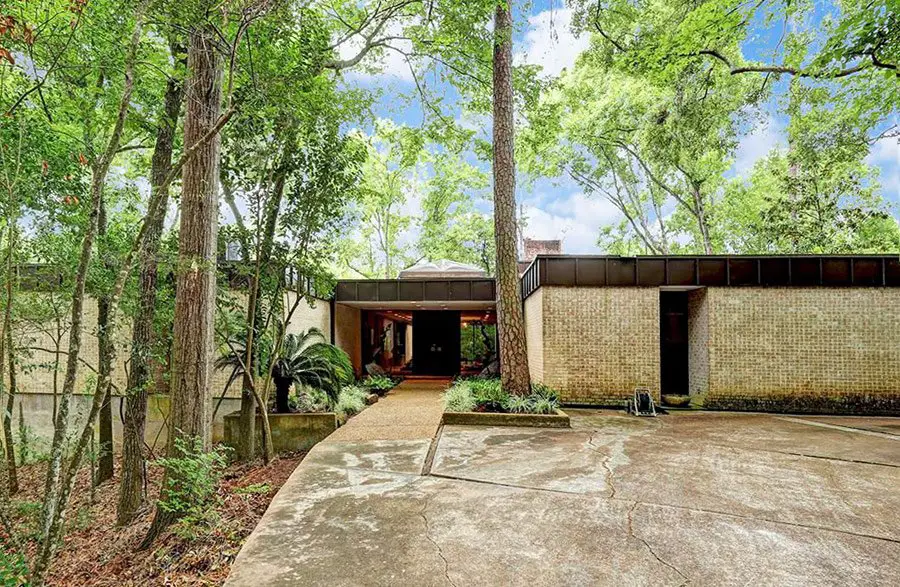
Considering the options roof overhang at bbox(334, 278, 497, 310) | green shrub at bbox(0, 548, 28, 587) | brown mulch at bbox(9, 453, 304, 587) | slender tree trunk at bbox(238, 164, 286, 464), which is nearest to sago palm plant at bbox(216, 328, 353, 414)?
slender tree trunk at bbox(238, 164, 286, 464)

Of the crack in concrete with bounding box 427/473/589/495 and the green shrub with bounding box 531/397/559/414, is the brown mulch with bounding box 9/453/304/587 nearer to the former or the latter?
the crack in concrete with bounding box 427/473/589/495

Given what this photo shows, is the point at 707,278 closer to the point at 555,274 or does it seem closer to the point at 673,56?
the point at 555,274

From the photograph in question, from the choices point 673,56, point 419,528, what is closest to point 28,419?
point 419,528

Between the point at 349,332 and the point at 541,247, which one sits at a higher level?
the point at 541,247

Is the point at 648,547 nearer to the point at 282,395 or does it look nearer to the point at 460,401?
the point at 460,401

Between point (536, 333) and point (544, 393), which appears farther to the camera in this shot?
point (536, 333)

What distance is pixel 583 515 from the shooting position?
11.3 ft

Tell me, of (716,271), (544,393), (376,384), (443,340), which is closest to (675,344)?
(716,271)

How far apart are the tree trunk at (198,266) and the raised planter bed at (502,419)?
12.9 ft

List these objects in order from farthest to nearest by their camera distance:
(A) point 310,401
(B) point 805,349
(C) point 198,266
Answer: (B) point 805,349, (A) point 310,401, (C) point 198,266

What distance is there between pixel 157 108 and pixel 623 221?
1836cm

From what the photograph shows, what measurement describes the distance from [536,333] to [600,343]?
4.61 ft

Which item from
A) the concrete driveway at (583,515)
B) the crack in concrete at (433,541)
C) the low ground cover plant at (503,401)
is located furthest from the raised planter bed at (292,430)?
the crack in concrete at (433,541)

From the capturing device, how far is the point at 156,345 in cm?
541
